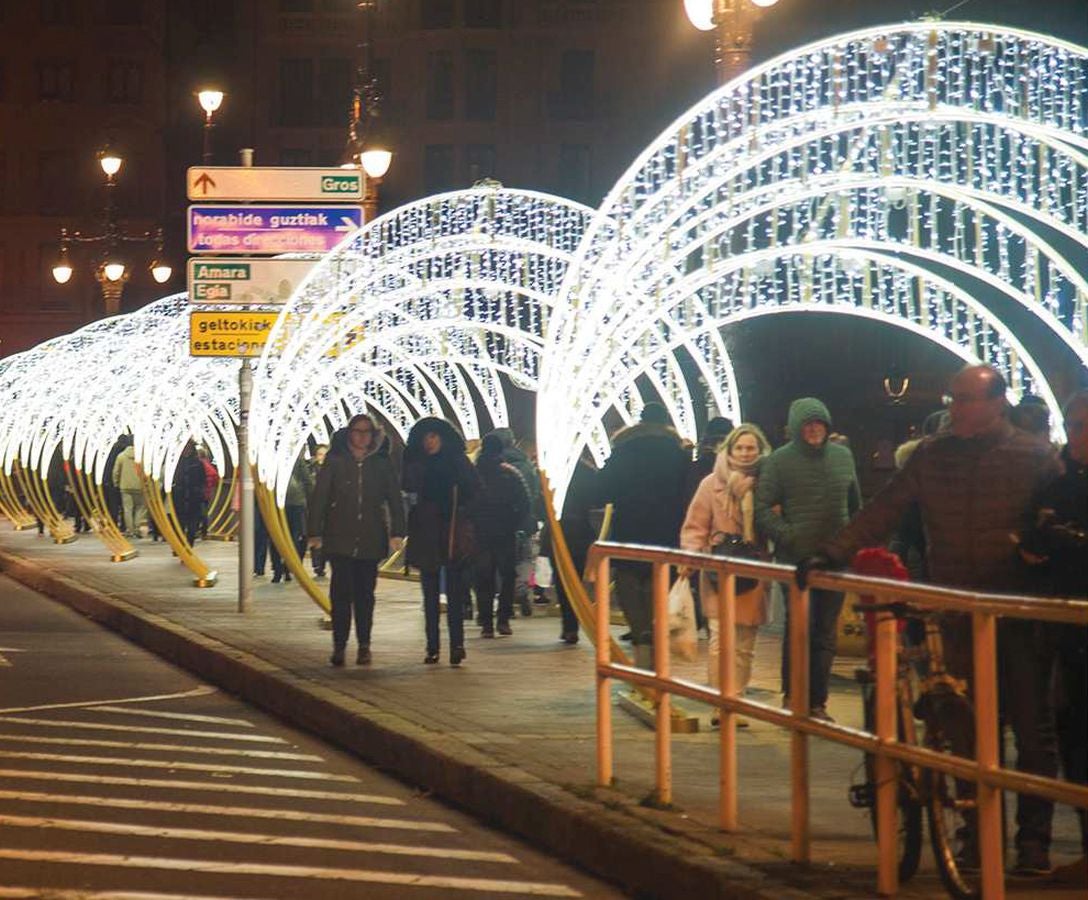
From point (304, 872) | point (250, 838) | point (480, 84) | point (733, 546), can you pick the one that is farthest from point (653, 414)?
point (480, 84)

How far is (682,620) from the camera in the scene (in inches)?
394

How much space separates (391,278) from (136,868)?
1933 centimetres

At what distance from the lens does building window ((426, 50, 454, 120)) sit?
70375mm

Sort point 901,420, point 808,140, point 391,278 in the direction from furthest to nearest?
point 901,420 < point 391,278 < point 808,140

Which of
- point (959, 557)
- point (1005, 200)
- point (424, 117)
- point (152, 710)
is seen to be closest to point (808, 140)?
point (1005, 200)

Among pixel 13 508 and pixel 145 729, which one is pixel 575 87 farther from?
pixel 145 729

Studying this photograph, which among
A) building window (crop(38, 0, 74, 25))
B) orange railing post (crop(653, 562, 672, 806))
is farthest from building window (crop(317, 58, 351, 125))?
orange railing post (crop(653, 562, 672, 806))

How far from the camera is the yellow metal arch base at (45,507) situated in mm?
37812

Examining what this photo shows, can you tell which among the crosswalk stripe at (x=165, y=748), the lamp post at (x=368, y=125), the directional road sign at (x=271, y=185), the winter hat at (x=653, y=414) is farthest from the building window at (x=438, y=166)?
the crosswalk stripe at (x=165, y=748)

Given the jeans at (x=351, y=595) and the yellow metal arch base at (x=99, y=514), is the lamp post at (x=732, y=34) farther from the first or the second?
the yellow metal arch base at (x=99, y=514)

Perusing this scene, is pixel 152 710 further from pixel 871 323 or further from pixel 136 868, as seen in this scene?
pixel 871 323

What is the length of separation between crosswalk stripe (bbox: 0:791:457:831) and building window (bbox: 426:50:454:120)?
61.4 metres

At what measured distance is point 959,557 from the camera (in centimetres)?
787

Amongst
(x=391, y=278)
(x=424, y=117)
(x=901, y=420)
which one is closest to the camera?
(x=391, y=278)
